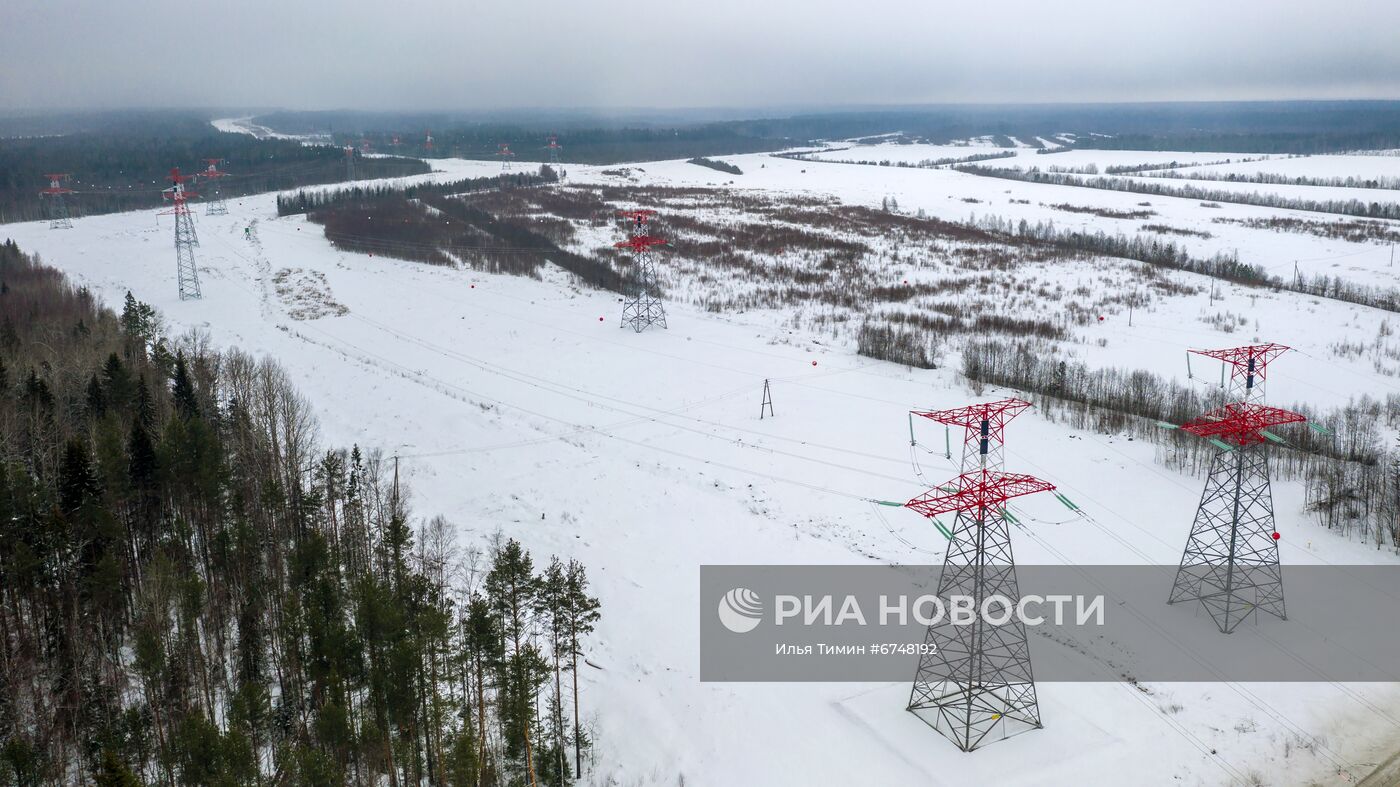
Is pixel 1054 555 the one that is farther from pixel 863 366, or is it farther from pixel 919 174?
pixel 919 174

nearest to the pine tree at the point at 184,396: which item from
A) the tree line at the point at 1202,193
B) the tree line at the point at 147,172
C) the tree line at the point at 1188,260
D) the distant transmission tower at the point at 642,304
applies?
the distant transmission tower at the point at 642,304

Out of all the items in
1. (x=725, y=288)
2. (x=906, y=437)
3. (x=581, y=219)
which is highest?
Answer: (x=581, y=219)

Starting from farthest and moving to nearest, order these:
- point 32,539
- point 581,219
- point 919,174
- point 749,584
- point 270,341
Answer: point 919,174 < point 581,219 < point 270,341 < point 749,584 < point 32,539

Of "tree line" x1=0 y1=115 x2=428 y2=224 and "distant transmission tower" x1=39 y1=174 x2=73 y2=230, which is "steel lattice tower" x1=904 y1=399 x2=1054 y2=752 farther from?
"tree line" x1=0 y1=115 x2=428 y2=224

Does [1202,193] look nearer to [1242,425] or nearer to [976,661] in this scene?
[1242,425]

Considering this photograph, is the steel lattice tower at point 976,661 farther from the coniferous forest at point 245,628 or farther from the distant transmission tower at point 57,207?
the distant transmission tower at point 57,207

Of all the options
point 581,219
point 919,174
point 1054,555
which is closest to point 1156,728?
point 1054,555

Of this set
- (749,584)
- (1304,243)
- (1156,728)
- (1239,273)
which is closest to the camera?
(1156,728)
